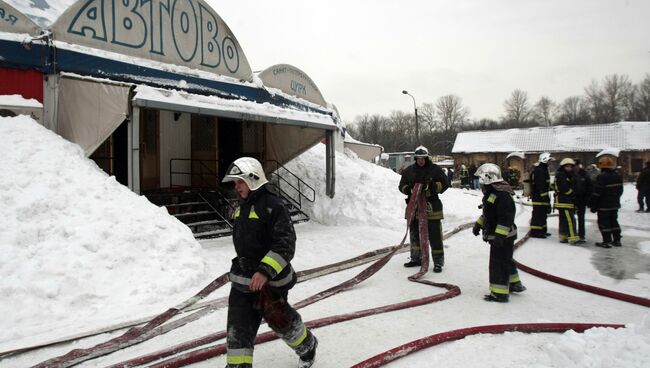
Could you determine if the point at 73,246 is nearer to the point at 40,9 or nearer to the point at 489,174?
the point at 489,174

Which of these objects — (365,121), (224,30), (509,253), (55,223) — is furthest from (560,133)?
(365,121)

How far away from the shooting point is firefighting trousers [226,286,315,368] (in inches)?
125

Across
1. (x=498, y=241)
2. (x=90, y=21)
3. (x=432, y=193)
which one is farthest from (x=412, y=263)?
(x=90, y=21)

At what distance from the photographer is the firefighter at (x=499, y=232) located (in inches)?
215

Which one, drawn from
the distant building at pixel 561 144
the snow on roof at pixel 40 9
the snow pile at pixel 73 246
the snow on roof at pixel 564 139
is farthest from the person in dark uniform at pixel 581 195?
the snow on roof at pixel 564 139

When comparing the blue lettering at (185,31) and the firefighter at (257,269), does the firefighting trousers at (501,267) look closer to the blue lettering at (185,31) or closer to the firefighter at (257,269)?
the firefighter at (257,269)

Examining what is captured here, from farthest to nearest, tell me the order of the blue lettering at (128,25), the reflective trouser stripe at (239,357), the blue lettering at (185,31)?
1. the blue lettering at (185,31)
2. the blue lettering at (128,25)
3. the reflective trouser stripe at (239,357)

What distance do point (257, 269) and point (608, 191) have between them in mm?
9006

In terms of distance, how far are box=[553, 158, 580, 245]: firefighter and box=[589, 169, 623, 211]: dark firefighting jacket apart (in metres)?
0.50

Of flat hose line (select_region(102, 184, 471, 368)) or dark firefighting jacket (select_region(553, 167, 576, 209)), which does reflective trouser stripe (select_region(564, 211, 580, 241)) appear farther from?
flat hose line (select_region(102, 184, 471, 368))

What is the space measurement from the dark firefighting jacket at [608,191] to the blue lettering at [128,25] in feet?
35.9

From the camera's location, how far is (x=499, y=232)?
5453 mm

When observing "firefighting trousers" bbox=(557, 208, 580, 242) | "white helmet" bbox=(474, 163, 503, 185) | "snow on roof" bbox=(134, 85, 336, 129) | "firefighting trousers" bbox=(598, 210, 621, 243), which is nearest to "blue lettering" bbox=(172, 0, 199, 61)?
"snow on roof" bbox=(134, 85, 336, 129)

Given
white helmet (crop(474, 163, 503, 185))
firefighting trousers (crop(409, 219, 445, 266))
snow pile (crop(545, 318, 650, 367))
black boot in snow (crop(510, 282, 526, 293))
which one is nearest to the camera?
snow pile (crop(545, 318, 650, 367))
